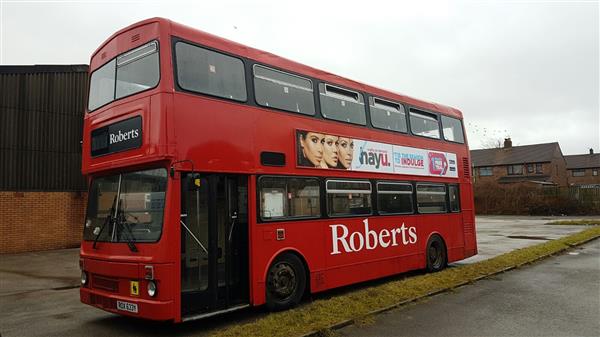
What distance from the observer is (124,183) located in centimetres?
636

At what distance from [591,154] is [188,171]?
80714mm

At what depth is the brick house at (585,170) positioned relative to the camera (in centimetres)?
6694

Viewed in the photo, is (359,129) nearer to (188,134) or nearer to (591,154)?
(188,134)

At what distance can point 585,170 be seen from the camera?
68.2m

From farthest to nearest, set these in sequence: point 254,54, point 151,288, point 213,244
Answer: point 254,54
point 213,244
point 151,288

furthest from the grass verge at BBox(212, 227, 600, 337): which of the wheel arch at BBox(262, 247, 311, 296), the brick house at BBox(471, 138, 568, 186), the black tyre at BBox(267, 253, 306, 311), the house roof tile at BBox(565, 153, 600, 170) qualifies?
the house roof tile at BBox(565, 153, 600, 170)

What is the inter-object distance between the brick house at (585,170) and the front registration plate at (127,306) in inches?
2955

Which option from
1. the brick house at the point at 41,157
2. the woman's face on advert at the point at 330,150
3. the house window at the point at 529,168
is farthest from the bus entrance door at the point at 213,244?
the house window at the point at 529,168

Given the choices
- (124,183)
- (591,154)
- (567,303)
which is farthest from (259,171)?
(591,154)

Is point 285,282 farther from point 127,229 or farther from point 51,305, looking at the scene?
point 51,305

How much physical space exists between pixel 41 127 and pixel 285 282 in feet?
44.6

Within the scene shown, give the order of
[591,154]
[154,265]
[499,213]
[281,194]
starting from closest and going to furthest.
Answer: [154,265] < [281,194] < [499,213] < [591,154]

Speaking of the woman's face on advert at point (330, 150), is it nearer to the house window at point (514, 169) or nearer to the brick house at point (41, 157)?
the brick house at point (41, 157)

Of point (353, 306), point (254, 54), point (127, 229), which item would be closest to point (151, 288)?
point (127, 229)
